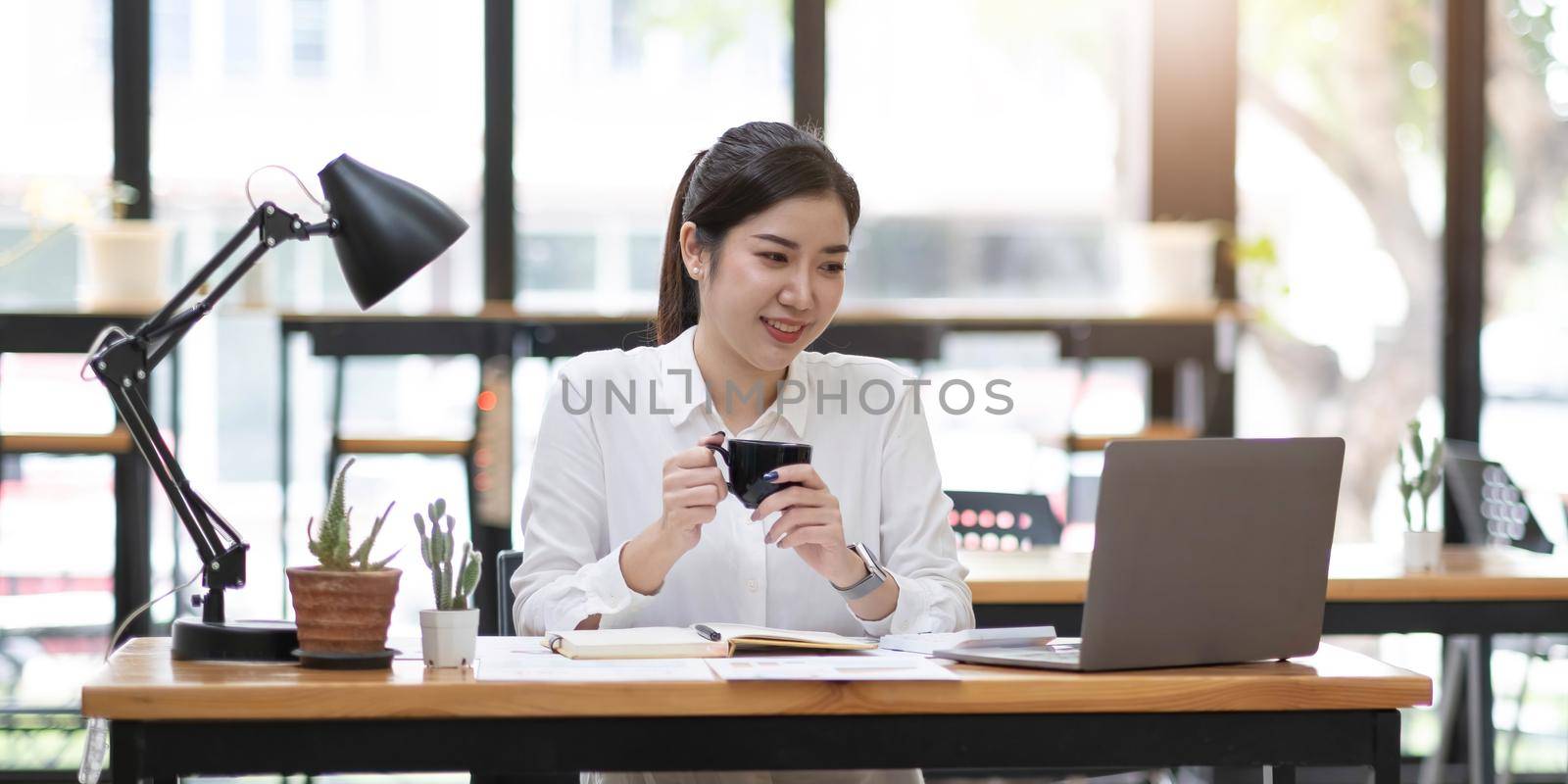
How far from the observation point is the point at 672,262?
2.33 metres

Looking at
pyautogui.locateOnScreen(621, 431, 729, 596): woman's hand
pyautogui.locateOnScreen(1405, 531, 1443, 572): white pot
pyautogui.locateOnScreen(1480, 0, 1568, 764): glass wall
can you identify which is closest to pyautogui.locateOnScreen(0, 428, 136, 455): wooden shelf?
pyautogui.locateOnScreen(621, 431, 729, 596): woman's hand

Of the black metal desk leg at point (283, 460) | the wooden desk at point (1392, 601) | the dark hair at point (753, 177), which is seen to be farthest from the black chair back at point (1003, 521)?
the black metal desk leg at point (283, 460)

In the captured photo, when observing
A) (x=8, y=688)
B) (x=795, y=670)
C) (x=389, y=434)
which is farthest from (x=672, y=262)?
(x=8, y=688)

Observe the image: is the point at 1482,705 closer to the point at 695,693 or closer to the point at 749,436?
the point at 749,436

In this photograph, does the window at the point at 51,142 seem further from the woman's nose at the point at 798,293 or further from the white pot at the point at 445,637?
the white pot at the point at 445,637

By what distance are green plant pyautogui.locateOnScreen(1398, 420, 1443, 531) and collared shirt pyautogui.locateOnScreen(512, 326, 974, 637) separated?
1238 mm

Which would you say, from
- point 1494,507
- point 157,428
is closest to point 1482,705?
point 1494,507

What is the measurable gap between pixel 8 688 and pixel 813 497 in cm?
340

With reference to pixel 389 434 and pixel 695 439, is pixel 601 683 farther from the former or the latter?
pixel 389 434

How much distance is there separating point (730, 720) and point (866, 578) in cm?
47

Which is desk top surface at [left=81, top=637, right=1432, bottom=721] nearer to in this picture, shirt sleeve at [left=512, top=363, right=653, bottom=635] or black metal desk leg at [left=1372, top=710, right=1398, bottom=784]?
black metal desk leg at [left=1372, top=710, right=1398, bottom=784]

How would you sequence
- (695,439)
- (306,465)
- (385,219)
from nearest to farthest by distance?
(385,219) < (695,439) < (306,465)

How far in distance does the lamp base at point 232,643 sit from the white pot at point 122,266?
3.04m

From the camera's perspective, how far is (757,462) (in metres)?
1.73
